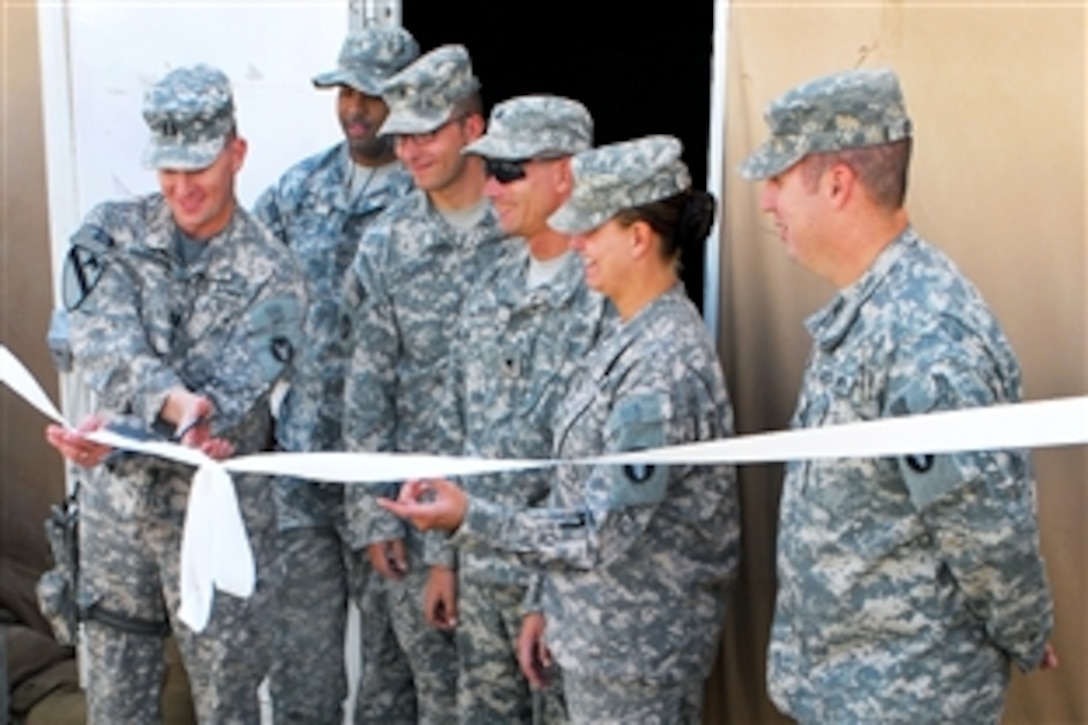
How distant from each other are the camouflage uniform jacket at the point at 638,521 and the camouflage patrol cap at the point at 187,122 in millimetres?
973

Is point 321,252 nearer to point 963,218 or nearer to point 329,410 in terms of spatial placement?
point 329,410

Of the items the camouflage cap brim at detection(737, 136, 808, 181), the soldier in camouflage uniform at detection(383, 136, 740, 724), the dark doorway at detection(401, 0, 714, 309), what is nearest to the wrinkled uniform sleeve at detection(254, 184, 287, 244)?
the soldier in camouflage uniform at detection(383, 136, 740, 724)

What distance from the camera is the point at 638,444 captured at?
298 cm

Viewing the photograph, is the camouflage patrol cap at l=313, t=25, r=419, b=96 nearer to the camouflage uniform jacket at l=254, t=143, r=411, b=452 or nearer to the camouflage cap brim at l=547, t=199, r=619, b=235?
the camouflage uniform jacket at l=254, t=143, r=411, b=452

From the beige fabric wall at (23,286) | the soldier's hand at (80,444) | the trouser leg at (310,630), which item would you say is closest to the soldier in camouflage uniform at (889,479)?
the soldier's hand at (80,444)

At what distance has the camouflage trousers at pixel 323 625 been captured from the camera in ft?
13.5

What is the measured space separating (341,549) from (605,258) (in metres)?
1.38

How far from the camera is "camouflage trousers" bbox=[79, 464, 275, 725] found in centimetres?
366

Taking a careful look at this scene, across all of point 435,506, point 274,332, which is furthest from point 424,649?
point 435,506

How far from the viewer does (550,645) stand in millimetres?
3240

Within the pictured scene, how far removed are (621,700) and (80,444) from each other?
1173 mm

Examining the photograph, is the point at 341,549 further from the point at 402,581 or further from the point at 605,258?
the point at 605,258

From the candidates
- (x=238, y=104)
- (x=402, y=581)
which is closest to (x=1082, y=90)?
(x=402, y=581)

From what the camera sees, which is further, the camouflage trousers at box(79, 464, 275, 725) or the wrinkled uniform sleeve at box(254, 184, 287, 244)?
the wrinkled uniform sleeve at box(254, 184, 287, 244)
